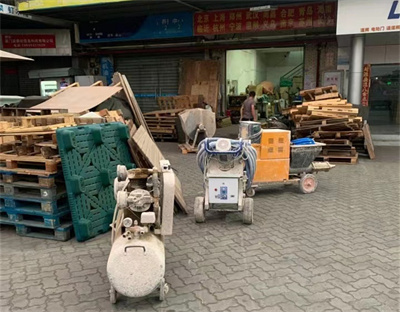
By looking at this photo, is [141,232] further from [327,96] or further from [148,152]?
[327,96]

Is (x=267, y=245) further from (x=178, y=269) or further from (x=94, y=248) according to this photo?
(x=94, y=248)

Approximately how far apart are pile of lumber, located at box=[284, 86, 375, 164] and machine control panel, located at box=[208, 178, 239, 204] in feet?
15.2

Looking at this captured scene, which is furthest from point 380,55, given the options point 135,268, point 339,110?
point 135,268

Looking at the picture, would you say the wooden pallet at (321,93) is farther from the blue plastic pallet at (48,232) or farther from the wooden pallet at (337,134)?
the blue plastic pallet at (48,232)

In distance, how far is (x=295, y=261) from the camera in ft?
12.4

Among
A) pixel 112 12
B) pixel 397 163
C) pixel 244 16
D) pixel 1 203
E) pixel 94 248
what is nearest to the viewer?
pixel 94 248

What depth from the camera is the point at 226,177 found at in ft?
15.4

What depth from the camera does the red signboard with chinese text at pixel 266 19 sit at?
1158cm

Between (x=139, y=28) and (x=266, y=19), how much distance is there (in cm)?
504

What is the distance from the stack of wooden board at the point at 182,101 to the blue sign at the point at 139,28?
2.65 metres

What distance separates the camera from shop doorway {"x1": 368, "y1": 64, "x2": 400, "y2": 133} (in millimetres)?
12281

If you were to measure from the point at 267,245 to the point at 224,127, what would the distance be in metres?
11.0

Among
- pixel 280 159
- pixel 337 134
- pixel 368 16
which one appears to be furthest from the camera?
pixel 368 16

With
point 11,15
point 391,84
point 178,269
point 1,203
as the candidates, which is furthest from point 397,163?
point 11,15
